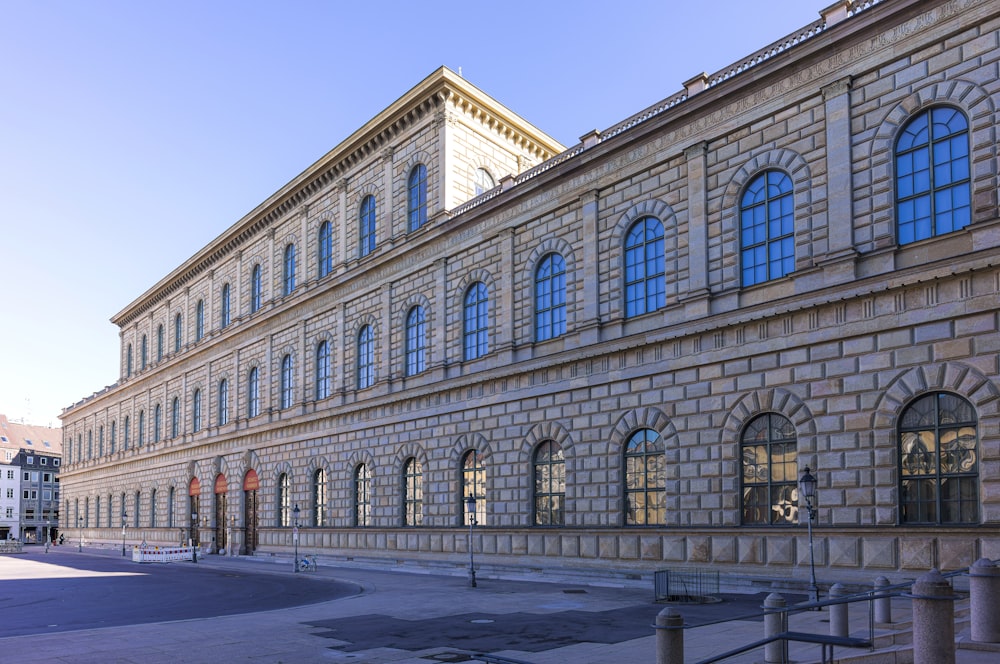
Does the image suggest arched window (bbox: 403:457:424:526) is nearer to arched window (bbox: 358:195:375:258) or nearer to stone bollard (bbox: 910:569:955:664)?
arched window (bbox: 358:195:375:258)

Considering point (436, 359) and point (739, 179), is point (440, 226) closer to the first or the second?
point (436, 359)

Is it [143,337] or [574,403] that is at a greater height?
[143,337]

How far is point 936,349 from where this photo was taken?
20766 millimetres

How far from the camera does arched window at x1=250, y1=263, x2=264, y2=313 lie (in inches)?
2116

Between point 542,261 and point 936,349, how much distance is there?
49.7 ft

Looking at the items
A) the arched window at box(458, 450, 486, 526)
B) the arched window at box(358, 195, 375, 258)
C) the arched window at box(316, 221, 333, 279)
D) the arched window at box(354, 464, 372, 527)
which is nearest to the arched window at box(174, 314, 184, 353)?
the arched window at box(316, 221, 333, 279)

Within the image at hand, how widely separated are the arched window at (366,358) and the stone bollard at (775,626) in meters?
30.5

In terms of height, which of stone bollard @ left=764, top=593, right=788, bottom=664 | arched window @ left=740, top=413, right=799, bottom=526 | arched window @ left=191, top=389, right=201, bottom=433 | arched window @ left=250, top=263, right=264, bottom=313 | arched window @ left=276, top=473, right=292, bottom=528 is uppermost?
arched window @ left=250, top=263, right=264, bottom=313

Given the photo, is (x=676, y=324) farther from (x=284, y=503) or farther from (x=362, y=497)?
(x=284, y=503)

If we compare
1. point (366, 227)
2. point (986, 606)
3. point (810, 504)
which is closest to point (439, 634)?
point (810, 504)

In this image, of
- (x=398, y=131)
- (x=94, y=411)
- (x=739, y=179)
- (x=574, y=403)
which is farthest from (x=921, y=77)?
(x=94, y=411)

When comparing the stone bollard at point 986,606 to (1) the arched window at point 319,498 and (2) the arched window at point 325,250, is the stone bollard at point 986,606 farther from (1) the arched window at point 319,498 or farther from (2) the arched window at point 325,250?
(2) the arched window at point 325,250

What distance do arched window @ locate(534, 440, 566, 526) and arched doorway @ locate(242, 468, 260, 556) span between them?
80.5 ft

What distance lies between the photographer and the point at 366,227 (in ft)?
145
